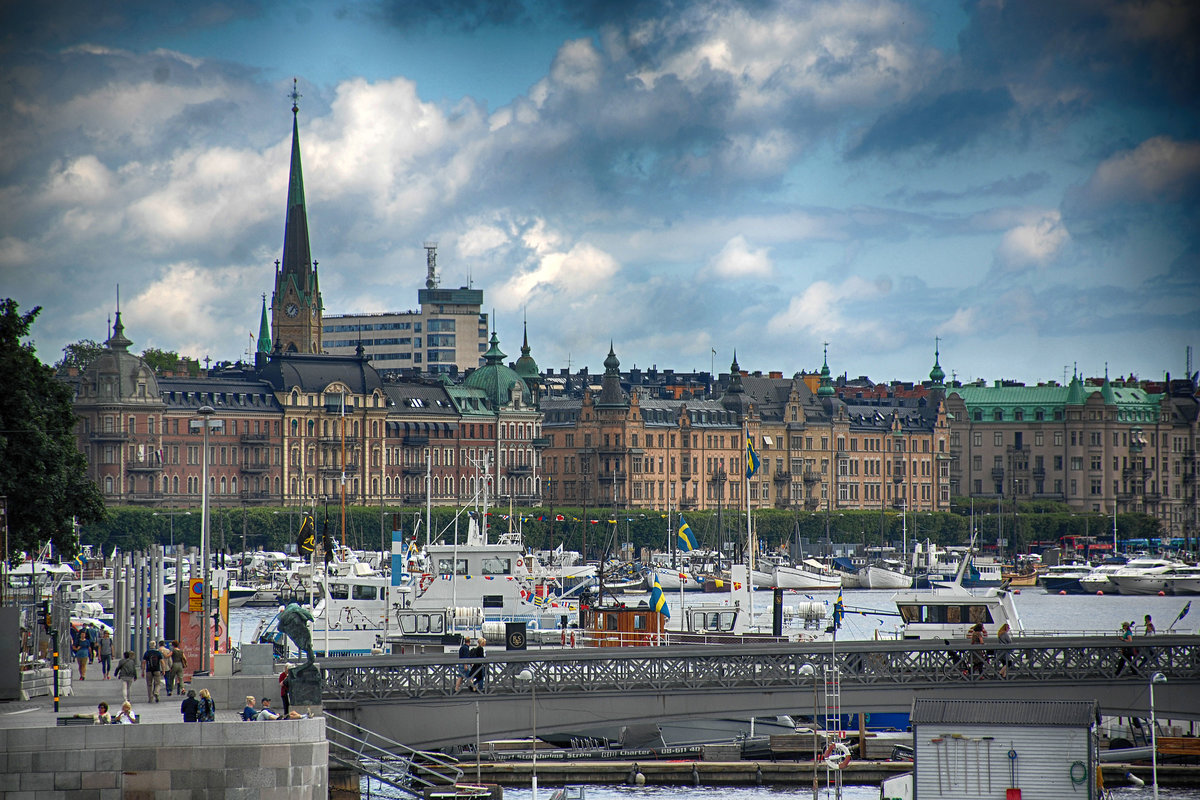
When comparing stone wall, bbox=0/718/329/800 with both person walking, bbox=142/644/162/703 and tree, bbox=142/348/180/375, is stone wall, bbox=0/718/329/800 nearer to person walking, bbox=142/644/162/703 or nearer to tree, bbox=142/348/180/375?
person walking, bbox=142/644/162/703

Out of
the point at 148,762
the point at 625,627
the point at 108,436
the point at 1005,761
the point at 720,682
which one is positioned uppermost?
the point at 108,436

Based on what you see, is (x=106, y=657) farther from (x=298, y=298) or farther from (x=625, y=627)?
(x=298, y=298)

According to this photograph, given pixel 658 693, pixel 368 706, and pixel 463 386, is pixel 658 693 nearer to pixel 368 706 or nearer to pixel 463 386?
pixel 368 706

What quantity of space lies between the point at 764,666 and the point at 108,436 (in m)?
110

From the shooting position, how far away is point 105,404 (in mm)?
144875

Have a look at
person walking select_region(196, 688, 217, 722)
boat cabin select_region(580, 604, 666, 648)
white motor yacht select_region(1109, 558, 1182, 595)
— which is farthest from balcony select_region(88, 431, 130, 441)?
person walking select_region(196, 688, 217, 722)

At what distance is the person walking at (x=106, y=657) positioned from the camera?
4619cm

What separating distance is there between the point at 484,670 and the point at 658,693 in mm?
3685

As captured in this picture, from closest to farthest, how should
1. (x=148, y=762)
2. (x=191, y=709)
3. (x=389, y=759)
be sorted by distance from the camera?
(x=148, y=762) < (x=191, y=709) < (x=389, y=759)

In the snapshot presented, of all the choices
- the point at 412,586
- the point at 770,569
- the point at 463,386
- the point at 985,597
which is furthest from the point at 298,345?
the point at 985,597

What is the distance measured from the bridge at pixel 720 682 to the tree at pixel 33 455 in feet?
52.5

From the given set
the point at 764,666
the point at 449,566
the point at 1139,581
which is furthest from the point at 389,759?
the point at 1139,581

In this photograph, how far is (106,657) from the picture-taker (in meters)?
49.4

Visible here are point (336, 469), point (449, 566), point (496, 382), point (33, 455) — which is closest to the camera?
point (33, 455)
